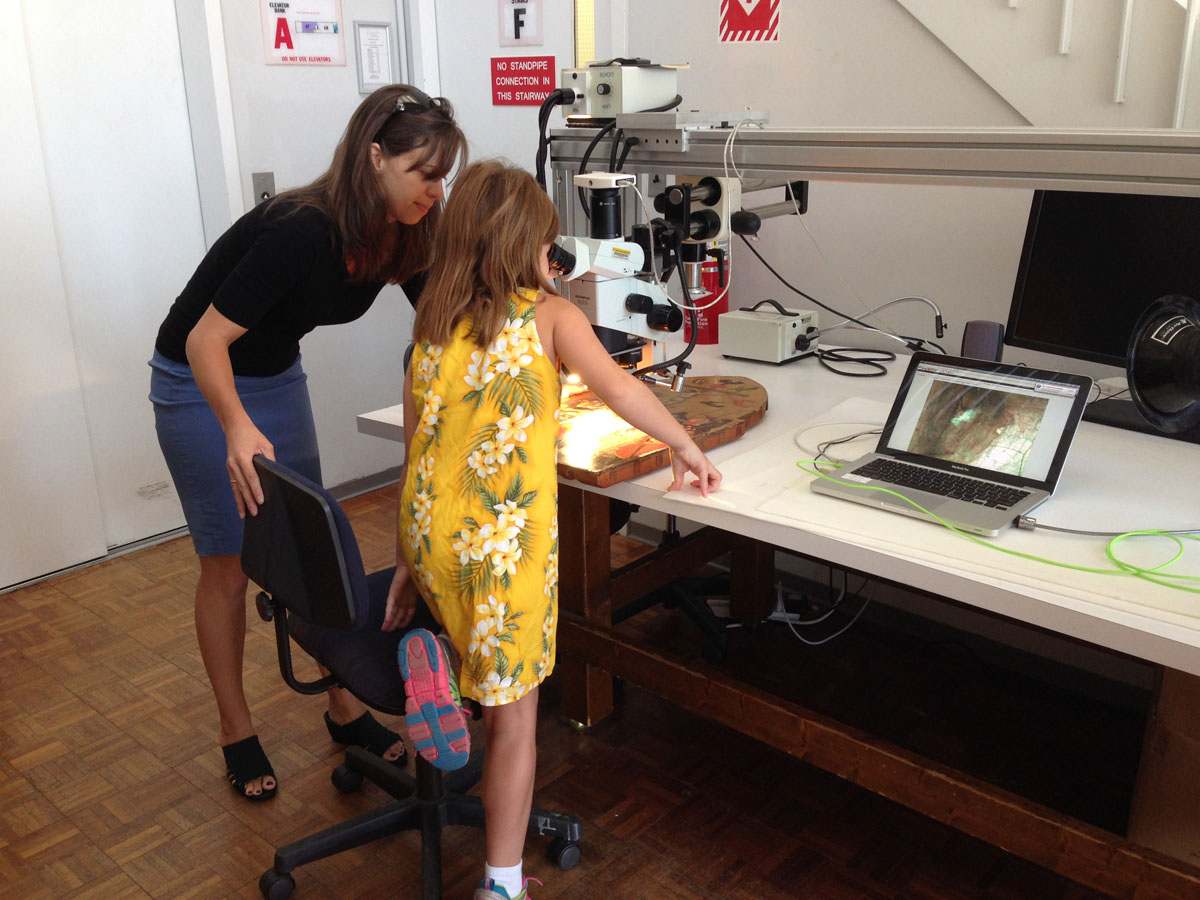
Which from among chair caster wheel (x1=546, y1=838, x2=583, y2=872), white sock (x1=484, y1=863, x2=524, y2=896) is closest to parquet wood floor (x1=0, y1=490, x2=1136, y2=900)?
chair caster wheel (x1=546, y1=838, x2=583, y2=872)

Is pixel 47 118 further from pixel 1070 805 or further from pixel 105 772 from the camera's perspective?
pixel 1070 805

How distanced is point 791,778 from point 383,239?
1.37 metres

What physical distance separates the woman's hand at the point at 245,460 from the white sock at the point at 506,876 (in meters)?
0.70

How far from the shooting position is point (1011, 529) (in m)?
1.54

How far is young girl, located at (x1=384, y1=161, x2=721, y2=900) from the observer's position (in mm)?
1556

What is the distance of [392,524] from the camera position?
3.52m

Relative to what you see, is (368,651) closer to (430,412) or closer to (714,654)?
(430,412)

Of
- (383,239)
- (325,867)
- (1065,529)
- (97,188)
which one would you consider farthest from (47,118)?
(1065,529)

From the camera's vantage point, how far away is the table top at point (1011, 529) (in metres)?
1.30

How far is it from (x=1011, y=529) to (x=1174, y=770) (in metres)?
0.47

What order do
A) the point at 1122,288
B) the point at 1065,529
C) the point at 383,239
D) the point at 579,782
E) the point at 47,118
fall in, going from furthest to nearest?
the point at 47,118, the point at 579,782, the point at 1122,288, the point at 383,239, the point at 1065,529

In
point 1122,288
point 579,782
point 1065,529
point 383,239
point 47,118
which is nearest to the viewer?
point 1065,529

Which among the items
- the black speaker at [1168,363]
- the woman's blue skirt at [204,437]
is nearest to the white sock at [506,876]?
the woman's blue skirt at [204,437]

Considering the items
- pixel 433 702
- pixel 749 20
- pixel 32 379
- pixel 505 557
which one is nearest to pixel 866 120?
pixel 749 20
